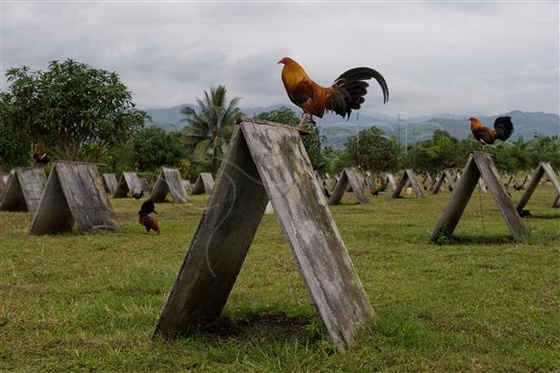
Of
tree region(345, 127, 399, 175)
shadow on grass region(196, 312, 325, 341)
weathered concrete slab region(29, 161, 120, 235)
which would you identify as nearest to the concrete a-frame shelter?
shadow on grass region(196, 312, 325, 341)

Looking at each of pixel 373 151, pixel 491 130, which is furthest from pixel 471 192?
pixel 373 151

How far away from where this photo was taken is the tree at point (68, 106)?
18.4 metres

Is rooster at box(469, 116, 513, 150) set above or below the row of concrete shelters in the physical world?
above

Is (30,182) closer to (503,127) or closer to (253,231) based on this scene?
(503,127)

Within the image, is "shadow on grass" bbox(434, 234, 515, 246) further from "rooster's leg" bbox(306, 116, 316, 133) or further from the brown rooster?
"rooster's leg" bbox(306, 116, 316, 133)

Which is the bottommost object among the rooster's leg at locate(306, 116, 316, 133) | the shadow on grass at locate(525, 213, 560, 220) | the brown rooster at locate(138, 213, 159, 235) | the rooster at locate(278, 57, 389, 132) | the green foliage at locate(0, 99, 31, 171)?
the shadow on grass at locate(525, 213, 560, 220)

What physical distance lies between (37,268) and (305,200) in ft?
15.3

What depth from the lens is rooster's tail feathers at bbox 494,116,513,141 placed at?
11838 mm

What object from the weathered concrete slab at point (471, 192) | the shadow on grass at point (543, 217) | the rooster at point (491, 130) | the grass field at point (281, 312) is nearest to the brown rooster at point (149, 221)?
the grass field at point (281, 312)

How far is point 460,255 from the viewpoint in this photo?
9.01 meters

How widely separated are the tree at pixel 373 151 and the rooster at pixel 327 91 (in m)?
34.1

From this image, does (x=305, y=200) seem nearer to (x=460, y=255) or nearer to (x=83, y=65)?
(x=460, y=255)

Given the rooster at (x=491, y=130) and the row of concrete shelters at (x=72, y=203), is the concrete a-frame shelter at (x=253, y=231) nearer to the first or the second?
the rooster at (x=491, y=130)

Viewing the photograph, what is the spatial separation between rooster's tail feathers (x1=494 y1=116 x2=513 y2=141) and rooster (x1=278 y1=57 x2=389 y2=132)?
A: 256 inches
